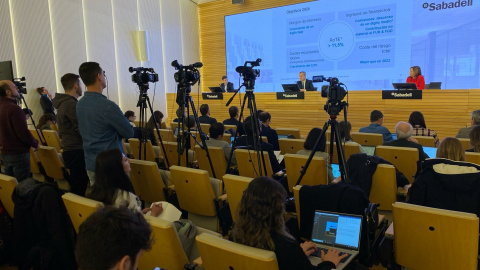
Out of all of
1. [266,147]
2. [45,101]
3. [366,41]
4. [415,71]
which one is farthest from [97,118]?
[366,41]

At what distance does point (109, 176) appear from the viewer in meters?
2.11

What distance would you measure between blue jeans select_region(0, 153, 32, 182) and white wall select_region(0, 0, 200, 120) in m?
3.88

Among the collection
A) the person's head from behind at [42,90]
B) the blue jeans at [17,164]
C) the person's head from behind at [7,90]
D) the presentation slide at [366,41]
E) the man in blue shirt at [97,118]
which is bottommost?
the blue jeans at [17,164]

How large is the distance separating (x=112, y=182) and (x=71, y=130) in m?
1.28

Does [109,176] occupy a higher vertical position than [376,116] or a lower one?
lower

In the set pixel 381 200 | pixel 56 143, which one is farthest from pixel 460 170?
pixel 56 143

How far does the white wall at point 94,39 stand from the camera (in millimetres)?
6906

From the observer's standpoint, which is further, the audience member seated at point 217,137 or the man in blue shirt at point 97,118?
the audience member seated at point 217,137

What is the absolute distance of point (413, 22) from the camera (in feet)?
25.1

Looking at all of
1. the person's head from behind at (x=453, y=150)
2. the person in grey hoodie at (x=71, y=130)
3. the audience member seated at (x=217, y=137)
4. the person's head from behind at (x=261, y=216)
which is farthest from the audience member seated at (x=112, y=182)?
the person's head from behind at (x=453, y=150)

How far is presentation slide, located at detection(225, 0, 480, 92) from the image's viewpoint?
7328 mm

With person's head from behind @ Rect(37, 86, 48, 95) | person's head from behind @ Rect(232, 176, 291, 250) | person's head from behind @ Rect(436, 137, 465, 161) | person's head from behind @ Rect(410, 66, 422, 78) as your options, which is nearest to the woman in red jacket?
person's head from behind @ Rect(410, 66, 422, 78)

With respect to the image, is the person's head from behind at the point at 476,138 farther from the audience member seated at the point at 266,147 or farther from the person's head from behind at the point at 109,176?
the person's head from behind at the point at 109,176

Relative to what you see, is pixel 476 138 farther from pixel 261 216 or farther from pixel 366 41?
pixel 366 41
